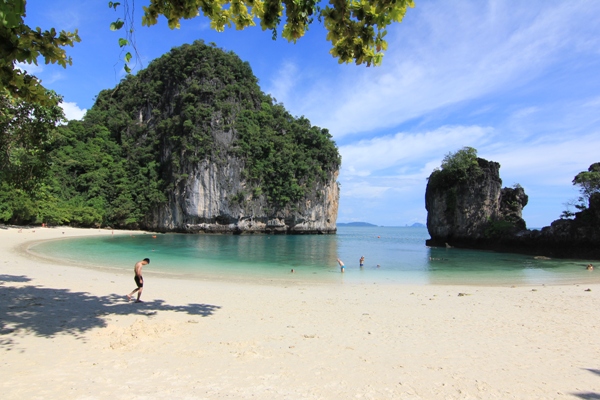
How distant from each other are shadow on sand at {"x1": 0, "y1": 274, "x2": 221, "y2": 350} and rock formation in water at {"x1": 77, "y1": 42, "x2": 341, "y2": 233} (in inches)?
1846

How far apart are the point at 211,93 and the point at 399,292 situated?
5549 centimetres

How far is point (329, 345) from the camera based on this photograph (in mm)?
5398

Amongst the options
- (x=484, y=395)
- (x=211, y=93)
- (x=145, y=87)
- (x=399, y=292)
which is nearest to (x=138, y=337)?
(x=484, y=395)

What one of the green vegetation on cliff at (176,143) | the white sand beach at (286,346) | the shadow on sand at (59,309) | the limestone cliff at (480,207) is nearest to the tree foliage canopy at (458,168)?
the limestone cliff at (480,207)

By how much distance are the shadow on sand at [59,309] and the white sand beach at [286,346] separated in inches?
1.0

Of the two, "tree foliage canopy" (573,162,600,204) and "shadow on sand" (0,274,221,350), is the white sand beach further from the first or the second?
"tree foliage canopy" (573,162,600,204)

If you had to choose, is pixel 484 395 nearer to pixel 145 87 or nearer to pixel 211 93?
pixel 211 93

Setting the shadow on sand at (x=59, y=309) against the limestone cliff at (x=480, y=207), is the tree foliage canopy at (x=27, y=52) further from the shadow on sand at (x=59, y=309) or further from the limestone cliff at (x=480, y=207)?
the limestone cliff at (x=480, y=207)

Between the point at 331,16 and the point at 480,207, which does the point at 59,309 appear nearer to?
the point at 331,16

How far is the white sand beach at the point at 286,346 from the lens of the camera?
146 inches

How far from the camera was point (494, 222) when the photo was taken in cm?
3728

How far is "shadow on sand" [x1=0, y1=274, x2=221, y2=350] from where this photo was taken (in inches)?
219

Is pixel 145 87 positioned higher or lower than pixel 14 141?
higher

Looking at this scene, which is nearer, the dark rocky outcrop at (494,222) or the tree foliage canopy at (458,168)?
the dark rocky outcrop at (494,222)
